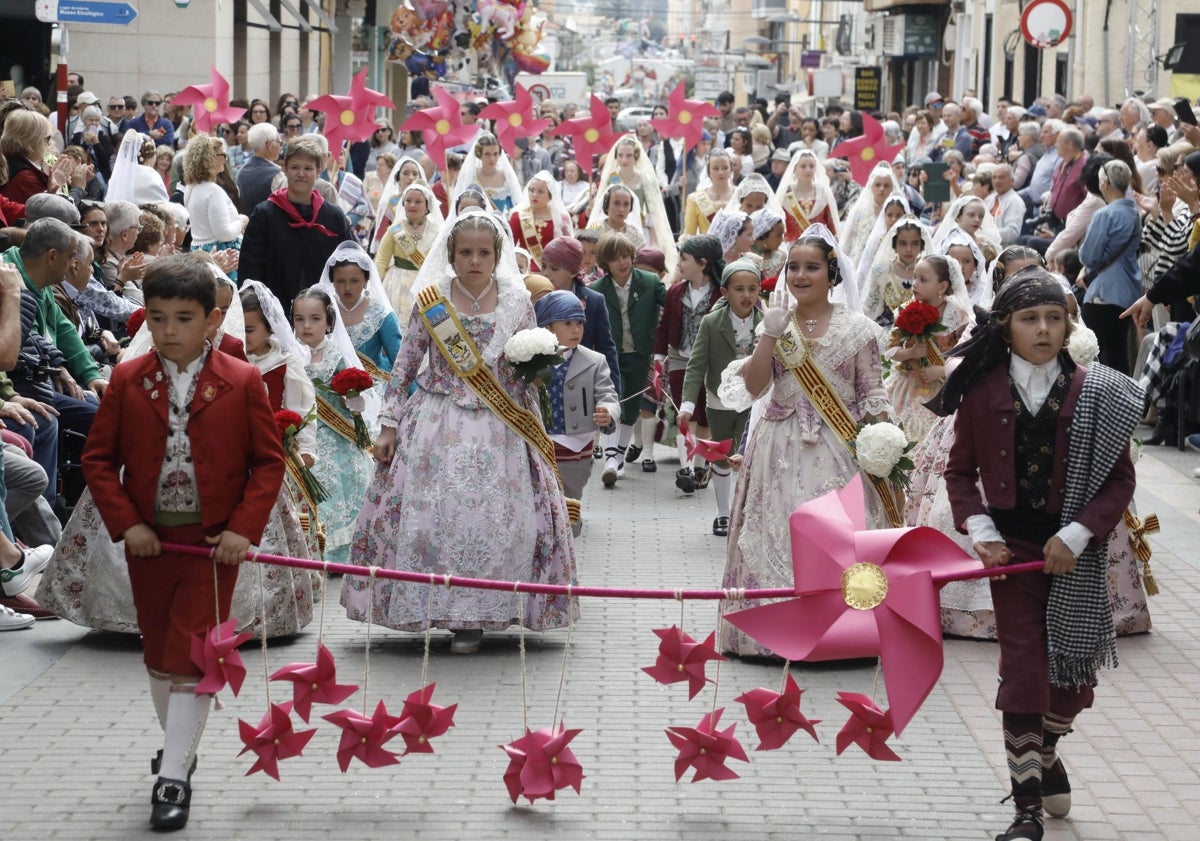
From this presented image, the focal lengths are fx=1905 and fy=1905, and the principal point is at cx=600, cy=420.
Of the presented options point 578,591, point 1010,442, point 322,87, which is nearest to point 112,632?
point 578,591

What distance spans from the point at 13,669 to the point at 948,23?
5036 cm

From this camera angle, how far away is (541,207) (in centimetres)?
1555

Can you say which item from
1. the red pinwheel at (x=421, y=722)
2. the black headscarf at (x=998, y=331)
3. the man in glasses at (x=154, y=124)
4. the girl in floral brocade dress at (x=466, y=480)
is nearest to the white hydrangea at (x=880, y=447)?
the girl in floral brocade dress at (x=466, y=480)

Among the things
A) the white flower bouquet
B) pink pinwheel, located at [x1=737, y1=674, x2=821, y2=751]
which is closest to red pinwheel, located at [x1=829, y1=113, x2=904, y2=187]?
the white flower bouquet

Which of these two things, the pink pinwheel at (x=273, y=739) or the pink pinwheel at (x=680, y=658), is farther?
the pink pinwheel at (x=273, y=739)

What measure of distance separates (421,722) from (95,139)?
16.1m

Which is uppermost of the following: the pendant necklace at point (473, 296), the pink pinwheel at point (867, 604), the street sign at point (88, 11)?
the street sign at point (88, 11)

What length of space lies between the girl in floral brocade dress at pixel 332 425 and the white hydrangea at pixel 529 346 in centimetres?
193

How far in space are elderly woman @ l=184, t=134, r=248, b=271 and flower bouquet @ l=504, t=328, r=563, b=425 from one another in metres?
6.35

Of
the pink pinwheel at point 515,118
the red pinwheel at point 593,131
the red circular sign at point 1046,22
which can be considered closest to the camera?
the pink pinwheel at point 515,118

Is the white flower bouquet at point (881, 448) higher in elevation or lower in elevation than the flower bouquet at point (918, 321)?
lower

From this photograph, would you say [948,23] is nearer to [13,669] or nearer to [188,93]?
[188,93]

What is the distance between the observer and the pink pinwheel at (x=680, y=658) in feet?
18.1

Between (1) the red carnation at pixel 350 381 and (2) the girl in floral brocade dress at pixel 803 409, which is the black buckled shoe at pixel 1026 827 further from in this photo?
(1) the red carnation at pixel 350 381
